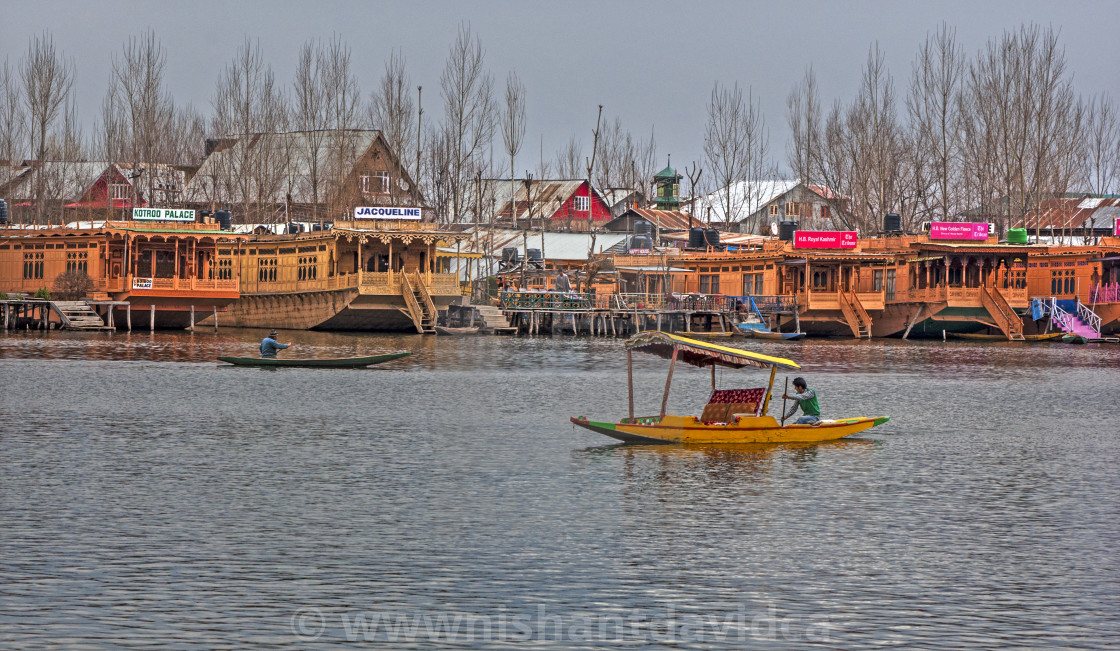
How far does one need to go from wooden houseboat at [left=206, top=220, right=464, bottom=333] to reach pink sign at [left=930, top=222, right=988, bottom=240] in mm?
29421

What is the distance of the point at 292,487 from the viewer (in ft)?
72.4

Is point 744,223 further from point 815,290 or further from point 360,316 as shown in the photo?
point 360,316

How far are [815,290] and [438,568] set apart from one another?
68067 millimetres

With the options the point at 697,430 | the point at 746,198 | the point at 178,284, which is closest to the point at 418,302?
the point at 178,284

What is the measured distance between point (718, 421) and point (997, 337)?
5756 cm

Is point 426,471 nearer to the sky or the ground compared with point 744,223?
nearer to the ground

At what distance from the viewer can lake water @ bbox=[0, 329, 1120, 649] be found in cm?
1412

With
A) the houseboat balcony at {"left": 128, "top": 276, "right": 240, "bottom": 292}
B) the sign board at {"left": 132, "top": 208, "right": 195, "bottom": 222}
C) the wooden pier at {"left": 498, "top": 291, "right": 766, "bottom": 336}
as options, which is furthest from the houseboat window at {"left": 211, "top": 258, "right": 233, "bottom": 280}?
the wooden pier at {"left": 498, "top": 291, "right": 766, "bottom": 336}

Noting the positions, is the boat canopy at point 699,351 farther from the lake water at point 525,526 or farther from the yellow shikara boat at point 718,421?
the lake water at point 525,526

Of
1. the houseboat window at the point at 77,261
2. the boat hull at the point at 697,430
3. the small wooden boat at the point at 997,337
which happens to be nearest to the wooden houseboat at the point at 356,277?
the houseboat window at the point at 77,261

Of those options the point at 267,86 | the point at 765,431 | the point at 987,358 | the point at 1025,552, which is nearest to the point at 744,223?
the point at 267,86

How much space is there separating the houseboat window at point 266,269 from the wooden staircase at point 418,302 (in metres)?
11.4

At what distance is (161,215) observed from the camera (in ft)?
233

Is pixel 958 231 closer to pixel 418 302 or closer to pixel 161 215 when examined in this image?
pixel 418 302
